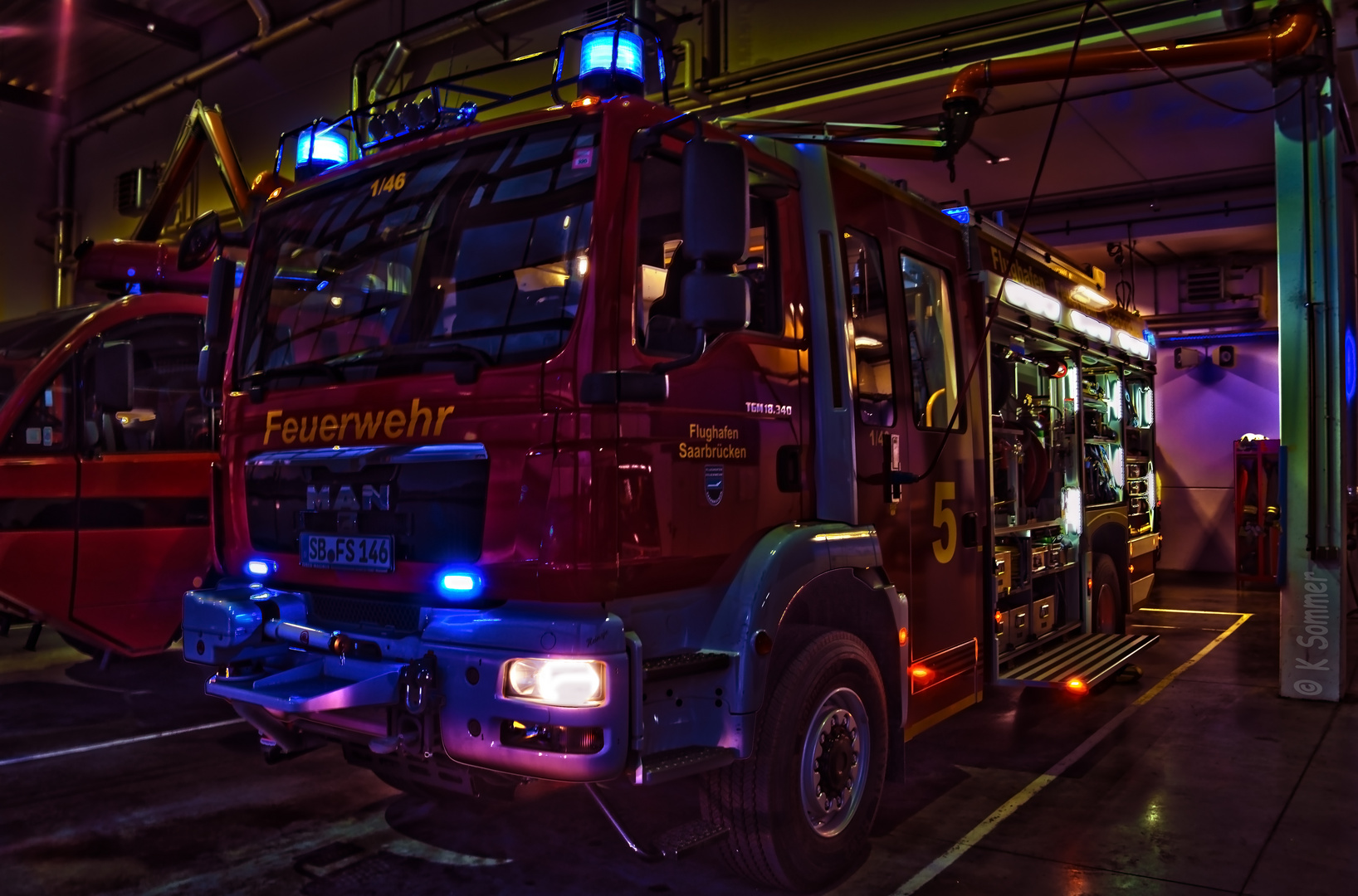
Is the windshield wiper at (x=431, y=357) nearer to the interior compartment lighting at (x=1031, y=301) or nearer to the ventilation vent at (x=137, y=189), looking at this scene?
the interior compartment lighting at (x=1031, y=301)

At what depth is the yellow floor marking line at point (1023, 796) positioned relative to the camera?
3.99 metres

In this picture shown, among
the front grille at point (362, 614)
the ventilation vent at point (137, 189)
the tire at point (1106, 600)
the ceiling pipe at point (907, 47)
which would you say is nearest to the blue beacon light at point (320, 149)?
the front grille at point (362, 614)

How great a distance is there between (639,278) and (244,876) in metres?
2.71

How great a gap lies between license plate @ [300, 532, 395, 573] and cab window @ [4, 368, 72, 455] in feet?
14.5

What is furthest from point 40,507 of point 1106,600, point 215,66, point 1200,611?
point 1200,611

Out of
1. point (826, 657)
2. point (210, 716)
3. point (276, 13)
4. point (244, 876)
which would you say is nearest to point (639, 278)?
point (826, 657)

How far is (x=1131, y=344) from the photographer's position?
9031 mm

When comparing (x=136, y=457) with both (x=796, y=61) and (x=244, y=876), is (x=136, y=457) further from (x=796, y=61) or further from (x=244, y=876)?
(x=796, y=61)

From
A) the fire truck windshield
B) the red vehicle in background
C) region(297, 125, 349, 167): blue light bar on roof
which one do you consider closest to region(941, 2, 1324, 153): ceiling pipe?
region(297, 125, 349, 167): blue light bar on roof

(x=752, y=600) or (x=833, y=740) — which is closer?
(x=752, y=600)

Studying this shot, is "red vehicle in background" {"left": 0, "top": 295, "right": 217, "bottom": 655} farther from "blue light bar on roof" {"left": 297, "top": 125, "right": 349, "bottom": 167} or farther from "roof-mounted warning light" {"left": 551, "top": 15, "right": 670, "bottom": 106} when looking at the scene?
"roof-mounted warning light" {"left": 551, "top": 15, "right": 670, "bottom": 106}

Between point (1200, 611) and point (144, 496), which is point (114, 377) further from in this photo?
point (1200, 611)

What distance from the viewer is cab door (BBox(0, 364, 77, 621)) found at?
7.00m

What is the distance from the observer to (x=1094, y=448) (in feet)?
26.5
